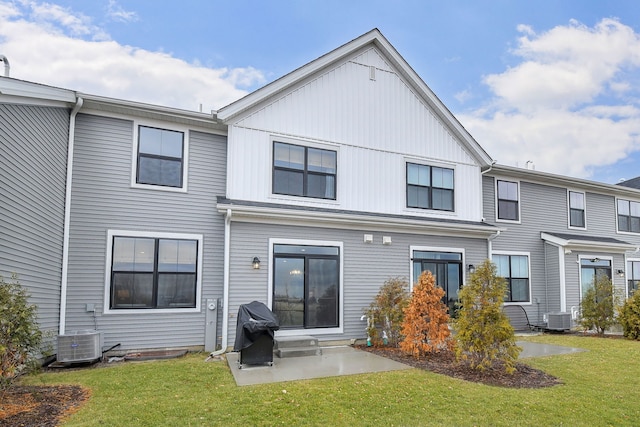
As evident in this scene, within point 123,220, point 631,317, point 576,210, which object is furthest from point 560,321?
point 123,220

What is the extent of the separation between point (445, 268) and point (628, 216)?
10.6 m

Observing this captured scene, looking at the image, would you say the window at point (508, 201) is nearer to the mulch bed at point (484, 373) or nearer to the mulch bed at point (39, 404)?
the mulch bed at point (484, 373)

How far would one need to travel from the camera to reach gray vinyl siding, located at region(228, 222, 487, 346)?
9141 millimetres

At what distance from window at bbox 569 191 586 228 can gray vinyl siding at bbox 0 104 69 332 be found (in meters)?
16.1

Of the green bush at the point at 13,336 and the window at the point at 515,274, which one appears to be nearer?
the green bush at the point at 13,336

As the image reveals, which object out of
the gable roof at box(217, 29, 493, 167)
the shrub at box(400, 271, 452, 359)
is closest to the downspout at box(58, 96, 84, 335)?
the gable roof at box(217, 29, 493, 167)

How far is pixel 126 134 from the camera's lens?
29.5 feet

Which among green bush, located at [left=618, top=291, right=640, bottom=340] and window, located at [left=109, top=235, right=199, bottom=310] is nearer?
window, located at [left=109, top=235, right=199, bottom=310]

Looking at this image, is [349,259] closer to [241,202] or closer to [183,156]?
[241,202]

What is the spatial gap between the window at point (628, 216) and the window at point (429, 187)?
30.7 feet

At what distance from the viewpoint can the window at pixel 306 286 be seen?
9516mm

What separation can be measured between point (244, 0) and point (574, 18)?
12.9 metres

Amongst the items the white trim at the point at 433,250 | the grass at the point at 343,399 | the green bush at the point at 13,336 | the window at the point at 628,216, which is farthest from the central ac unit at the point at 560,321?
the green bush at the point at 13,336

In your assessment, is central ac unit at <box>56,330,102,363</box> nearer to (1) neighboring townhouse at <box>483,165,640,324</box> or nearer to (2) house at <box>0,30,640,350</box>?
(2) house at <box>0,30,640,350</box>
